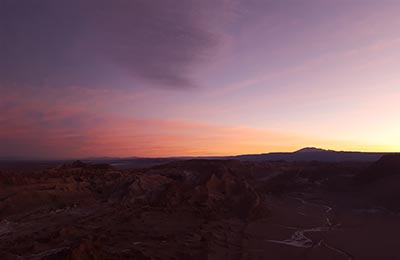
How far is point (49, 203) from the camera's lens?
20.8 metres

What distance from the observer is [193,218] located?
62.6 ft

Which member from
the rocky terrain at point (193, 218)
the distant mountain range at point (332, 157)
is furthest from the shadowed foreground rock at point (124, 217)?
the distant mountain range at point (332, 157)

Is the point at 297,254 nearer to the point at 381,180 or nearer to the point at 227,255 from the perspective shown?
the point at 227,255

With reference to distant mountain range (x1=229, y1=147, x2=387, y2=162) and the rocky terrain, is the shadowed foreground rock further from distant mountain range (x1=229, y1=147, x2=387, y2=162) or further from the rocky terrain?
distant mountain range (x1=229, y1=147, x2=387, y2=162)

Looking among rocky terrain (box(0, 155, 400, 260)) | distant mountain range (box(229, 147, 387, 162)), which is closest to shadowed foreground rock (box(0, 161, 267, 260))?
rocky terrain (box(0, 155, 400, 260))

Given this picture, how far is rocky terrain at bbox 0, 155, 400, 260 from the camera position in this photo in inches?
523

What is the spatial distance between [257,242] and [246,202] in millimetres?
7218

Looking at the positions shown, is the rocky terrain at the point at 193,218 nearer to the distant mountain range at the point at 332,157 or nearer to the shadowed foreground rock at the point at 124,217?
the shadowed foreground rock at the point at 124,217

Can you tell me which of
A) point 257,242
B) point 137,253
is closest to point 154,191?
point 257,242

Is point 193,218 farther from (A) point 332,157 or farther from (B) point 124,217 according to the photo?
(A) point 332,157

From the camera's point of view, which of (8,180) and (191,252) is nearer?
(191,252)

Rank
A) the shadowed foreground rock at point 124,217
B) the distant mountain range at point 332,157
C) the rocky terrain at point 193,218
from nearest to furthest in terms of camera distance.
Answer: the shadowed foreground rock at point 124,217 → the rocky terrain at point 193,218 → the distant mountain range at point 332,157

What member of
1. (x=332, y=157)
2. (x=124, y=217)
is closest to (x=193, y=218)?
(x=124, y=217)

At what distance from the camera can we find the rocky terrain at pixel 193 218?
1329 centimetres
